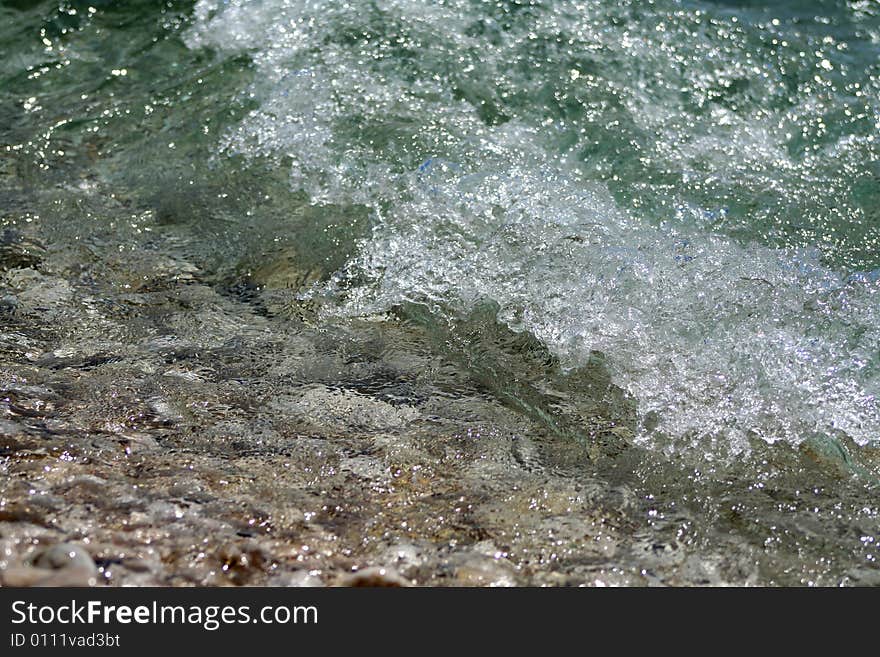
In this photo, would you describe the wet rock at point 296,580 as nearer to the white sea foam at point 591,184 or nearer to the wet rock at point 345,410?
the wet rock at point 345,410

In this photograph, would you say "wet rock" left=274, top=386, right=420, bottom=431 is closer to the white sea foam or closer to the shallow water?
the shallow water

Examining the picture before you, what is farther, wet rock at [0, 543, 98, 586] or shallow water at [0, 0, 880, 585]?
shallow water at [0, 0, 880, 585]

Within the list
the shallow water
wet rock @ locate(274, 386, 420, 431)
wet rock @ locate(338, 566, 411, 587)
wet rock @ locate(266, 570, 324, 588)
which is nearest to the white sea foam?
the shallow water

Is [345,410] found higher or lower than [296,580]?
lower

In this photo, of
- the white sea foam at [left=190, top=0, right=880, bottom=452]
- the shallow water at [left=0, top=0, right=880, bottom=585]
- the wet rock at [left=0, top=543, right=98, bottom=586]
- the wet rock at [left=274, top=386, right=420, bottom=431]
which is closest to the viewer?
the wet rock at [left=0, top=543, right=98, bottom=586]

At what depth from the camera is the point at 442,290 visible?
343 cm

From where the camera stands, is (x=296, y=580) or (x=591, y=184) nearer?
(x=296, y=580)

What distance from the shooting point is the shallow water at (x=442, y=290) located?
92.3 inches

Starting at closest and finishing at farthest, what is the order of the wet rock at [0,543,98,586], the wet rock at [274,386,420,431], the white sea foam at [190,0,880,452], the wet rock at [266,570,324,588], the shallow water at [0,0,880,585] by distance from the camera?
the wet rock at [0,543,98,586] → the wet rock at [266,570,324,588] → the shallow water at [0,0,880,585] → the wet rock at [274,386,420,431] → the white sea foam at [190,0,880,452]

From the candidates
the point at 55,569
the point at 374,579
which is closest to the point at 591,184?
the point at 374,579

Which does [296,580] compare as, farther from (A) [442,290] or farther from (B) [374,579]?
(A) [442,290]

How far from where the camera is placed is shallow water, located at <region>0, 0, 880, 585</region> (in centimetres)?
234

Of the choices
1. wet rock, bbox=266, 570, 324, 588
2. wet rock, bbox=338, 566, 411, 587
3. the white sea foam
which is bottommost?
the white sea foam
